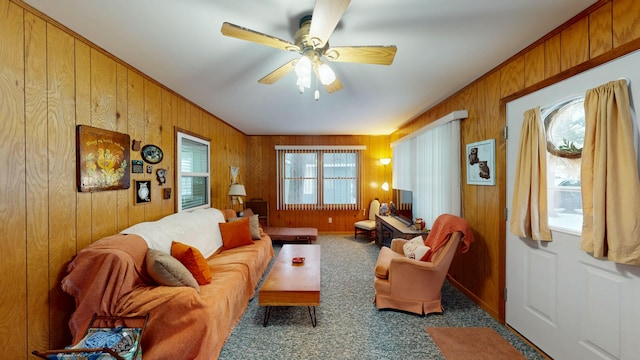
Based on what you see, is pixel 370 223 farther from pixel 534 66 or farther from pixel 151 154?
pixel 151 154

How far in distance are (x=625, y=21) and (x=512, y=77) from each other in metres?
0.80

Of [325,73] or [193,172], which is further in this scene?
[193,172]

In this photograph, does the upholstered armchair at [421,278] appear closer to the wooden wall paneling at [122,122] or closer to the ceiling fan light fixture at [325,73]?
the ceiling fan light fixture at [325,73]

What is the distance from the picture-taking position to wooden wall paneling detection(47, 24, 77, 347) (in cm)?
167

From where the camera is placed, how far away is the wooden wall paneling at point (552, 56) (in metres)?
1.76

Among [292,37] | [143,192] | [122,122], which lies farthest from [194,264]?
[292,37]

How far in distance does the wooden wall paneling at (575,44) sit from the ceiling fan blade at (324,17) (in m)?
1.63

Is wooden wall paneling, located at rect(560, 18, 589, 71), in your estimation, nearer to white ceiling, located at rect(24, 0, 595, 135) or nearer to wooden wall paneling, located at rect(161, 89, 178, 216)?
white ceiling, located at rect(24, 0, 595, 135)

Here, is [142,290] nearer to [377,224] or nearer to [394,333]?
[394,333]

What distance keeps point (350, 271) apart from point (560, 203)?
2507 millimetres

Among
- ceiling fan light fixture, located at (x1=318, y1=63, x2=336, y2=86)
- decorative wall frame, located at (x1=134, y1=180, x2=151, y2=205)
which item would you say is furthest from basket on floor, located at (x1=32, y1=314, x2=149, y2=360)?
ceiling fan light fixture, located at (x1=318, y1=63, x2=336, y2=86)

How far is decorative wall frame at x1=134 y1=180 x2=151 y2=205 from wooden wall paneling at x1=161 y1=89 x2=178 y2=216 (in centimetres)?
20

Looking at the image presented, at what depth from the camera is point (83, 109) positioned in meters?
1.91

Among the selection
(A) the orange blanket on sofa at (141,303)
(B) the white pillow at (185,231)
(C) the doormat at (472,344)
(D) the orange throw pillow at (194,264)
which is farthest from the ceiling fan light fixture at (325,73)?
(C) the doormat at (472,344)
